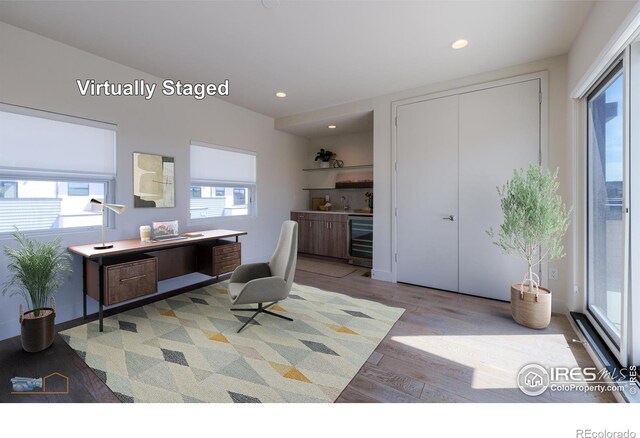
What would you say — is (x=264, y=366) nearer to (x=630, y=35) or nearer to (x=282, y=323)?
(x=282, y=323)

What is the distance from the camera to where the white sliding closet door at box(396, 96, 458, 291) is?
354cm

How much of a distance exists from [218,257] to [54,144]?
1.98m

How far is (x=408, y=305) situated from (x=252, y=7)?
10.7ft

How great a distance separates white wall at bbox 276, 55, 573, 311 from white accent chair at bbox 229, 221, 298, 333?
1.81 metres

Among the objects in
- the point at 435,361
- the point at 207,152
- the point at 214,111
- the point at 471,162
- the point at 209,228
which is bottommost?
the point at 435,361

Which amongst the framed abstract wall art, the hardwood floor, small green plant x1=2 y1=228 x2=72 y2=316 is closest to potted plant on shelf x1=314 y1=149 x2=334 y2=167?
the framed abstract wall art

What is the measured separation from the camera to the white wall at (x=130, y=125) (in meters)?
2.46

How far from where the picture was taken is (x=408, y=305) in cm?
318

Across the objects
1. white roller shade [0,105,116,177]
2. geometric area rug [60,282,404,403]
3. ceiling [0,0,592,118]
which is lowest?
geometric area rug [60,282,404,403]

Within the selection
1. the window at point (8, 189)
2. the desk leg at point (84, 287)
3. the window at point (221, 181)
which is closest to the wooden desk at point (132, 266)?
the desk leg at point (84, 287)

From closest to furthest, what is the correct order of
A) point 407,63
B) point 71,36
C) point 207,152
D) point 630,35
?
point 630,35, point 71,36, point 407,63, point 207,152

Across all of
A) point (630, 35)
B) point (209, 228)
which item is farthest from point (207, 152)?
point (630, 35)

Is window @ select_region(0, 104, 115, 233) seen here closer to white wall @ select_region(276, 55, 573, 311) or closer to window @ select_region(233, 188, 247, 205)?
window @ select_region(233, 188, 247, 205)

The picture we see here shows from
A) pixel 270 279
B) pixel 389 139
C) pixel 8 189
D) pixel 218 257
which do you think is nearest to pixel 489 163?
pixel 389 139
